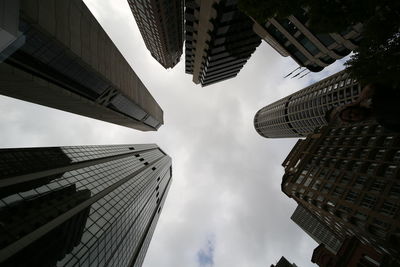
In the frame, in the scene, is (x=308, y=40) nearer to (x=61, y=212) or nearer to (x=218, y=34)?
(x=218, y=34)

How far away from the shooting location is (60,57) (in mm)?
23375

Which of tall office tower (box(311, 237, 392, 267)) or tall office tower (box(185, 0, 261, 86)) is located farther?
tall office tower (box(185, 0, 261, 86))

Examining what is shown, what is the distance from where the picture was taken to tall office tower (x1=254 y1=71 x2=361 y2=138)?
76656 mm

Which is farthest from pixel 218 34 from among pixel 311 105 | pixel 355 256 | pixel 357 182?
pixel 311 105

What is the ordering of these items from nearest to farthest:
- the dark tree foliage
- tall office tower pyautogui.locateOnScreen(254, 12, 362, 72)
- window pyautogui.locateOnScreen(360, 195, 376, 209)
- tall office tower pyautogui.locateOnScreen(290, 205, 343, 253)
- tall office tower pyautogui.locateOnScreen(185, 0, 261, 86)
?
the dark tree foliage, tall office tower pyautogui.locateOnScreen(254, 12, 362, 72), window pyautogui.locateOnScreen(360, 195, 376, 209), tall office tower pyautogui.locateOnScreen(185, 0, 261, 86), tall office tower pyautogui.locateOnScreen(290, 205, 343, 253)

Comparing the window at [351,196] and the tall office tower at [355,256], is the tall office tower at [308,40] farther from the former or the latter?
the tall office tower at [355,256]

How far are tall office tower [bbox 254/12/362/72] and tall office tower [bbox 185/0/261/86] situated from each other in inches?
241

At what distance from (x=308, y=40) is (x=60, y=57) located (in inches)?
1443

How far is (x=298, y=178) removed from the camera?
52156 mm

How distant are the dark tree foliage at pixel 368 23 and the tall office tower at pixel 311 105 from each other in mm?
51494

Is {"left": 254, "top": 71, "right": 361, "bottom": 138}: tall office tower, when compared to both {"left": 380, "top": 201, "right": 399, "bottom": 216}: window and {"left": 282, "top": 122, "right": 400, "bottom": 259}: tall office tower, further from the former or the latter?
{"left": 380, "top": 201, "right": 399, "bottom": 216}: window

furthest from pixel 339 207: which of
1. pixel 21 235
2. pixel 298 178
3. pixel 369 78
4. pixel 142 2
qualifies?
pixel 142 2

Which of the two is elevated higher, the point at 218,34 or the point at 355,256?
A: the point at 218,34

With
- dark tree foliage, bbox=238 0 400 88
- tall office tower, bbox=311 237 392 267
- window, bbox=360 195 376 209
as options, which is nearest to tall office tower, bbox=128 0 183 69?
dark tree foliage, bbox=238 0 400 88
